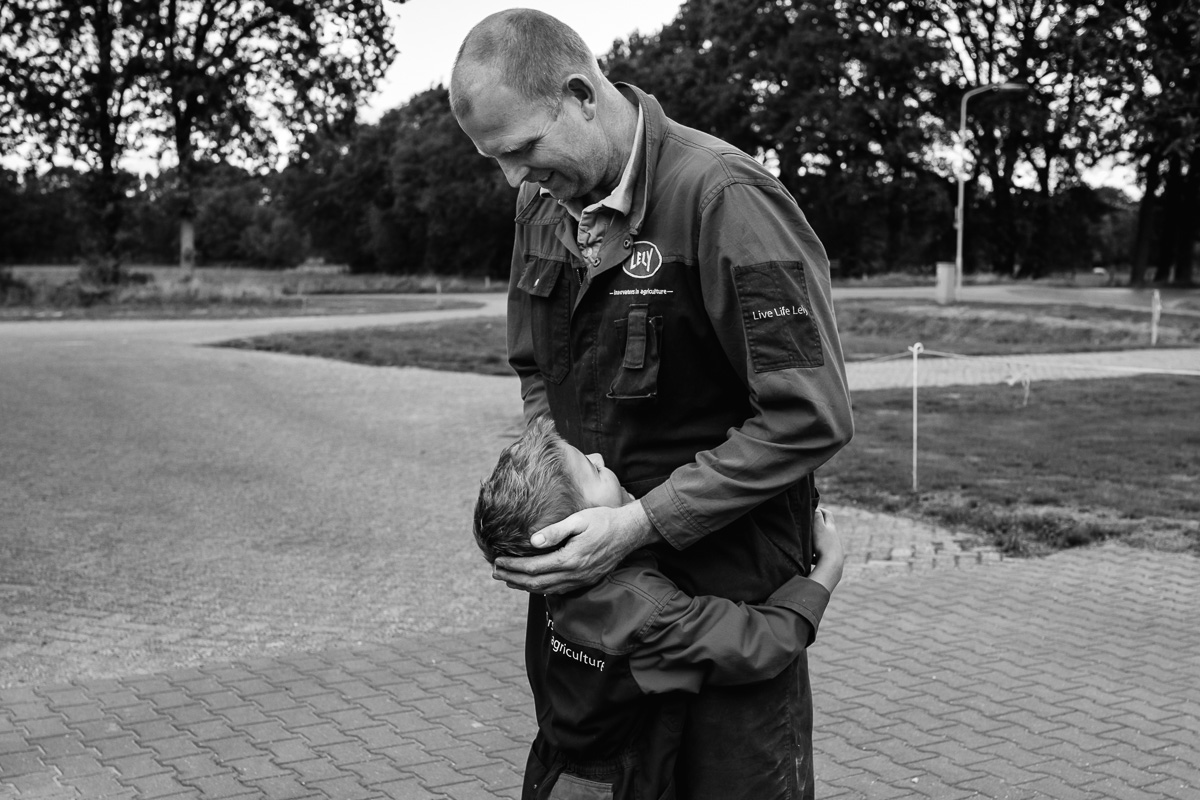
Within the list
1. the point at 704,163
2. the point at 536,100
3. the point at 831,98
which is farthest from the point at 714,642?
the point at 831,98

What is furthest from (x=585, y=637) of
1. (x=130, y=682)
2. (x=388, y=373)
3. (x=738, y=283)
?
(x=388, y=373)

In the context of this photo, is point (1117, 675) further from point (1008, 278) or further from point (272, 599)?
point (1008, 278)

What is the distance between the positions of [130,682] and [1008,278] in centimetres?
4615

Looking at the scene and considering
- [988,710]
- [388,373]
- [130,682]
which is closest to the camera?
[988,710]

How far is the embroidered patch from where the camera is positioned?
192 cm

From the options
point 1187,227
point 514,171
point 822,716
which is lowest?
point 822,716

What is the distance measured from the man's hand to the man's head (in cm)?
56

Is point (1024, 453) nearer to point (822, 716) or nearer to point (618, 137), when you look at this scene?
point (822, 716)

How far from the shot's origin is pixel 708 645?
2.00 m

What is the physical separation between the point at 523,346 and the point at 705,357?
55 centimetres

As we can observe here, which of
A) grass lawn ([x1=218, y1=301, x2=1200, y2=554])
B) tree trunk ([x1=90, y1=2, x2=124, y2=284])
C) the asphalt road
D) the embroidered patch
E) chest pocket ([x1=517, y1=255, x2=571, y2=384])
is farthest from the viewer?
tree trunk ([x1=90, y1=2, x2=124, y2=284])

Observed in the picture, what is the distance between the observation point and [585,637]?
2070 millimetres

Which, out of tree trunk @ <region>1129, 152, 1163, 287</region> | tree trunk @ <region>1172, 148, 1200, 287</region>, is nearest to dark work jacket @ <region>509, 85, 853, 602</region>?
tree trunk @ <region>1129, 152, 1163, 287</region>

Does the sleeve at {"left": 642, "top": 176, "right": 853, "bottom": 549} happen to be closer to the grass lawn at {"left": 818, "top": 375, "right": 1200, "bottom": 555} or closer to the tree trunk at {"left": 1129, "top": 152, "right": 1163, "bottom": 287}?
the grass lawn at {"left": 818, "top": 375, "right": 1200, "bottom": 555}
